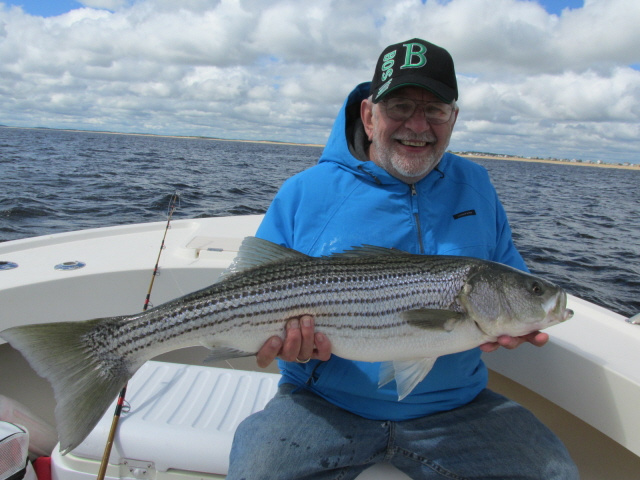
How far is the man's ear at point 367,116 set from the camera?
373cm

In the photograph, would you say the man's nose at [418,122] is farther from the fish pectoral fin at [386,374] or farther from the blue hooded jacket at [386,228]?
the fish pectoral fin at [386,374]

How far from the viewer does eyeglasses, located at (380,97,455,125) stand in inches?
137

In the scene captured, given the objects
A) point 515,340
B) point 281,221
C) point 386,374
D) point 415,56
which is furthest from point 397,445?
point 415,56

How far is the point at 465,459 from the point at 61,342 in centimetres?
245

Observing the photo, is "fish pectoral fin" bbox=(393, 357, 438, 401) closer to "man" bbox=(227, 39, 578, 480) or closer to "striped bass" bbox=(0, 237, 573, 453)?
"striped bass" bbox=(0, 237, 573, 453)

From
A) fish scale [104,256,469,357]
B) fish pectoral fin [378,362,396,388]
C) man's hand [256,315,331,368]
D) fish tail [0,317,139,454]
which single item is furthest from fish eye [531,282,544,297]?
fish tail [0,317,139,454]

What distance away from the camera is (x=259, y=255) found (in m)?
2.96

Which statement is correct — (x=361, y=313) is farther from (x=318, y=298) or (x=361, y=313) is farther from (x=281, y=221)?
(x=281, y=221)

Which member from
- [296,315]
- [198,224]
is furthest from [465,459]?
[198,224]

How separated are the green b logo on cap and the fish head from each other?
1667 millimetres

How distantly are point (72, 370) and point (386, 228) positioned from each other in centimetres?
218

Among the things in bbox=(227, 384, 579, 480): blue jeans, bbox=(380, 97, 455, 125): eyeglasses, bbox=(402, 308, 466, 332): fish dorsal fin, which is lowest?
bbox=(227, 384, 579, 480): blue jeans

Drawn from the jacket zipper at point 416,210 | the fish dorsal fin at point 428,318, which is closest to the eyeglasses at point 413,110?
the jacket zipper at point 416,210

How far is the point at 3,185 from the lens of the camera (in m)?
21.1
